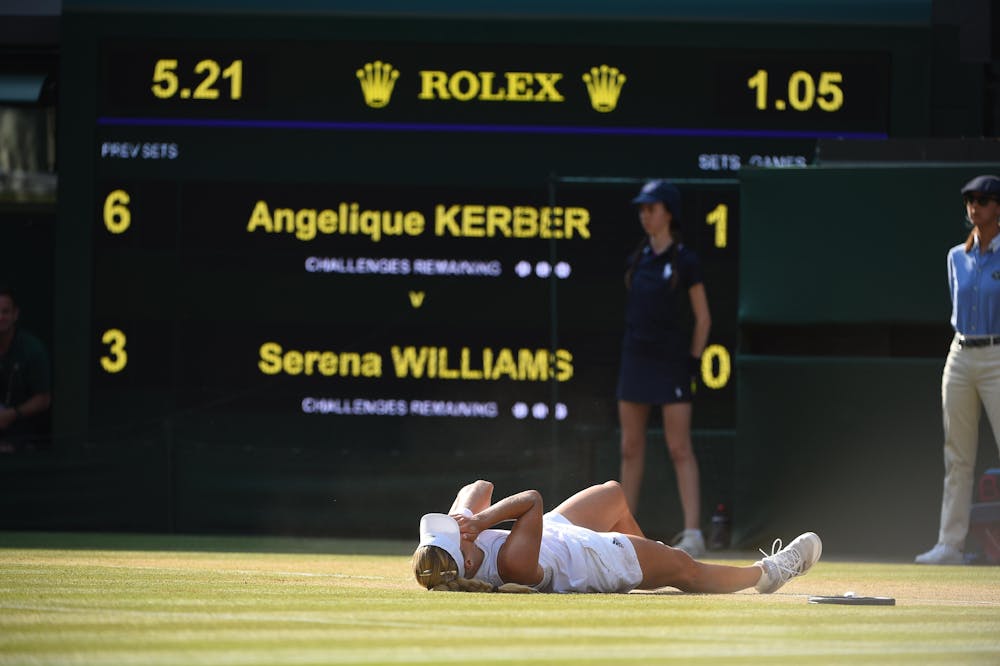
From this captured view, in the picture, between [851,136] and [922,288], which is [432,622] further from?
[851,136]

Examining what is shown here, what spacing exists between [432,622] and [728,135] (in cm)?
597

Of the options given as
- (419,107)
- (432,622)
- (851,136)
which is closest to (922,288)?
(851,136)

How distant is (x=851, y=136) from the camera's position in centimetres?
1073

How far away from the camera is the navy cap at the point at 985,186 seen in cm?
866

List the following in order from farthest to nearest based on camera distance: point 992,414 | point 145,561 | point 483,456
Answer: point 483,456, point 992,414, point 145,561

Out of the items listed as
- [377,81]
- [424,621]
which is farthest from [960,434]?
[424,621]

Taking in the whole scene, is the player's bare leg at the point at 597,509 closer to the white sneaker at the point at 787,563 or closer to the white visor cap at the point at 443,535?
the white sneaker at the point at 787,563

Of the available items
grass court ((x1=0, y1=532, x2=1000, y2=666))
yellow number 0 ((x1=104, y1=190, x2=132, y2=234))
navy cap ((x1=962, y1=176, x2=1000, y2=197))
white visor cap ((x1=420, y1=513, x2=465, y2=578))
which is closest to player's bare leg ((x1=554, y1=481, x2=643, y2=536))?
grass court ((x1=0, y1=532, x2=1000, y2=666))

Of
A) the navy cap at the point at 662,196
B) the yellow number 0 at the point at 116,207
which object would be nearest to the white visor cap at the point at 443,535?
the navy cap at the point at 662,196

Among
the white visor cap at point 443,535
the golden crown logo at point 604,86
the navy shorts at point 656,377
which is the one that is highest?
the golden crown logo at point 604,86

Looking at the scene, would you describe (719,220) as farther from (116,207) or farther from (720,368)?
(116,207)

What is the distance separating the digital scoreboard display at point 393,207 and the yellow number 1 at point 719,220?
0.01 metres

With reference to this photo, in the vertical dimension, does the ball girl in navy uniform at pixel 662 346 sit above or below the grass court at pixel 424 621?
above

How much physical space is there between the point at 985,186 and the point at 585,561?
320 cm
